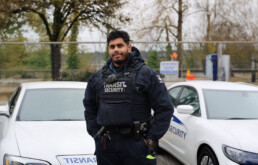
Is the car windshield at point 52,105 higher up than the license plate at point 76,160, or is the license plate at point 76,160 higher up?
the car windshield at point 52,105

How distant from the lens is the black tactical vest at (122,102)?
7.39 ft

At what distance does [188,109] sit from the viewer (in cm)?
401

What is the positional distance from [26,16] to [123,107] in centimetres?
1387

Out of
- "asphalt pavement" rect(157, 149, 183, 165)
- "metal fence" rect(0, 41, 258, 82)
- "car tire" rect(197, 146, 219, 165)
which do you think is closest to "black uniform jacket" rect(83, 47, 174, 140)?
"car tire" rect(197, 146, 219, 165)

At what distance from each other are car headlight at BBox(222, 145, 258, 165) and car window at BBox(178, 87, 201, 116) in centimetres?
97

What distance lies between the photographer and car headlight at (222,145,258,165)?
3.01 meters

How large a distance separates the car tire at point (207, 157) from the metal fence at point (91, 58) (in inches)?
197

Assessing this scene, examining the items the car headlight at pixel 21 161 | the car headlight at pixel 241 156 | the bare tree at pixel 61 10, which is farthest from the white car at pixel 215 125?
the bare tree at pixel 61 10

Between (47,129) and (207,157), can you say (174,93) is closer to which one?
(207,157)

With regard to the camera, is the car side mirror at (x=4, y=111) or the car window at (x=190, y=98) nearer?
the car side mirror at (x=4, y=111)

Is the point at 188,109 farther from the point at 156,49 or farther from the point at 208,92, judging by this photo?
the point at 156,49

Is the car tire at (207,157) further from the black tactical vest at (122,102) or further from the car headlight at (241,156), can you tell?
the black tactical vest at (122,102)

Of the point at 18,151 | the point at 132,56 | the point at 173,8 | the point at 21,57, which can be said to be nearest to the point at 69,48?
the point at 21,57

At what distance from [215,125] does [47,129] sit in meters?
2.12
